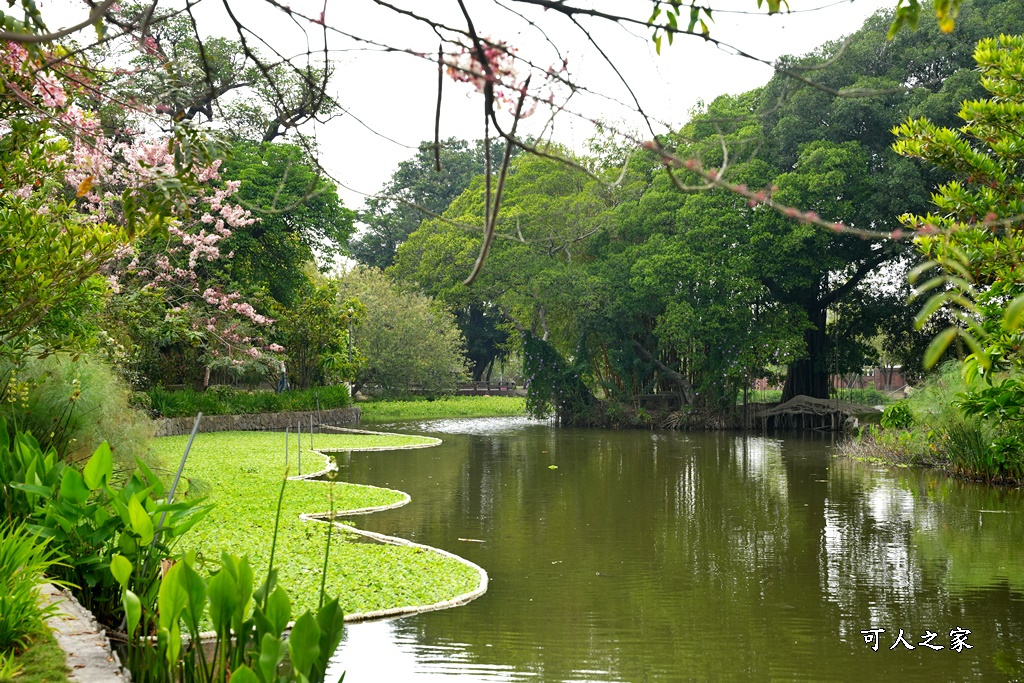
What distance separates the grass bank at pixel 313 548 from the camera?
598 centimetres

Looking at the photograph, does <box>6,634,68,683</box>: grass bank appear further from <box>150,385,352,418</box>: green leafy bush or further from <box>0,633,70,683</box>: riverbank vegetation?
<box>150,385,352,418</box>: green leafy bush

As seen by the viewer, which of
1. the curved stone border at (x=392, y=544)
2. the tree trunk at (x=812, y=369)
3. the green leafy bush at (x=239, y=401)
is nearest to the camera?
the curved stone border at (x=392, y=544)

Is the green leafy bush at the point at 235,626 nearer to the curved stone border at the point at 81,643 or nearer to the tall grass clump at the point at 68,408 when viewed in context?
the curved stone border at the point at 81,643

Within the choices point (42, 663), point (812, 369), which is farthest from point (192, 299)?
point (42, 663)

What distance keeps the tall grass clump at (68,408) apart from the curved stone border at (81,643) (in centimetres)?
273

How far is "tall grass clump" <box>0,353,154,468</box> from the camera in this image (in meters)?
6.59

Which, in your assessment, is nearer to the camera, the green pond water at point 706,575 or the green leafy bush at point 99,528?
the green leafy bush at point 99,528

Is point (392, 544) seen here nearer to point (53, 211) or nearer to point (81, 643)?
point (53, 211)

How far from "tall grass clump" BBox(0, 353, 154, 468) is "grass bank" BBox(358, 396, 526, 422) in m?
17.9

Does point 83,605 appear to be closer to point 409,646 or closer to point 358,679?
point 358,679

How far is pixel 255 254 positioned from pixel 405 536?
14591 mm

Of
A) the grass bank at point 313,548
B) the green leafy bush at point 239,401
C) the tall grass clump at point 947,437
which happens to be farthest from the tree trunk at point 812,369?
the grass bank at point 313,548

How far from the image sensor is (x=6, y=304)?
579cm

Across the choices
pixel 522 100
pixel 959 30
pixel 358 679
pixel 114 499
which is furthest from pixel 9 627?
pixel 959 30
